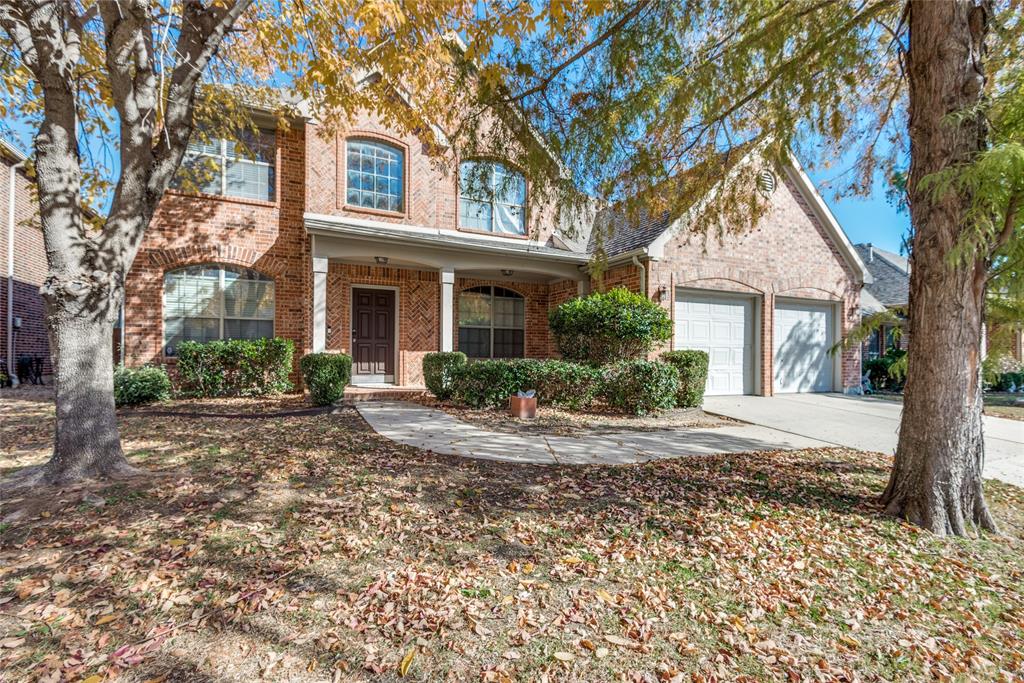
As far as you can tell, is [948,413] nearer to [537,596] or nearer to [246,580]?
[537,596]

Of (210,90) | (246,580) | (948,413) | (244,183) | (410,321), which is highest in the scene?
(210,90)

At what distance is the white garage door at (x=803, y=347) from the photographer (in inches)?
460

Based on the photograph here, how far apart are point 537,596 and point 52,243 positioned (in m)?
4.64

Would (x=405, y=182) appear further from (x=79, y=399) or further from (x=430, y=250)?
(x=79, y=399)

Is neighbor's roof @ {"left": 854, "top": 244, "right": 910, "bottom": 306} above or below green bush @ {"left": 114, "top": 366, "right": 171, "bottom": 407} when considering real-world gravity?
above

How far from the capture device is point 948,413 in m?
3.65

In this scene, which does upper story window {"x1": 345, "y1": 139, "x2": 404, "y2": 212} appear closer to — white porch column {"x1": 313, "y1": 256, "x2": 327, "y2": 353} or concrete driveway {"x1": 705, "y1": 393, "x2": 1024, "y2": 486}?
white porch column {"x1": 313, "y1": 256, "x2": 327, "y2": 353}

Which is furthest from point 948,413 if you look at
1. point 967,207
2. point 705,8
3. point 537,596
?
point 705,8

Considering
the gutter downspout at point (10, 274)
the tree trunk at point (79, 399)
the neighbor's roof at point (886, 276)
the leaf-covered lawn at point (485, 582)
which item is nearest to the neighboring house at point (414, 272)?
the gutter downspout at point (10, 274)

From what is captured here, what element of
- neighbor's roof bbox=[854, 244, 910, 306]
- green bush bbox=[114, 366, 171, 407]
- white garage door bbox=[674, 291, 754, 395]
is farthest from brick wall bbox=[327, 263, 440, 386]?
neighbor's roof bbox=[854, 244, 910, 306]

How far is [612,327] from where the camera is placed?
8492 mm

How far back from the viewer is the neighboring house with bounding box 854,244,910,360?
1517cm

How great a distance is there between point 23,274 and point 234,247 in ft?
22.0

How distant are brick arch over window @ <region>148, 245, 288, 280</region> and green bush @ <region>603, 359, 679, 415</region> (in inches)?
286
